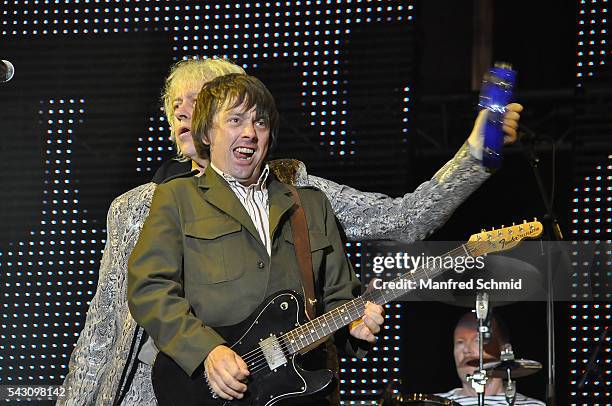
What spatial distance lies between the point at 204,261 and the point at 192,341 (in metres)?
0.26

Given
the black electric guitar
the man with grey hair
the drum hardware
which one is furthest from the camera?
the drum hardware

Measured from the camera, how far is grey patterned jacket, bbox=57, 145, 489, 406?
2.93 meters

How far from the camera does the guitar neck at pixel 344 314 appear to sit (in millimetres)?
2623

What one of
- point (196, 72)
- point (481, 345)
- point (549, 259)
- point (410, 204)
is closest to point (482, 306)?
point (481, 345)

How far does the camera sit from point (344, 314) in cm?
267

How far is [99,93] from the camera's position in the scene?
5637mm

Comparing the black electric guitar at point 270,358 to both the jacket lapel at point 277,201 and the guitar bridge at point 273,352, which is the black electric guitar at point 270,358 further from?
the jacket lapel at point 277,201

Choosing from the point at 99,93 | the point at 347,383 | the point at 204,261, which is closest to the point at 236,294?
the point at 204,261

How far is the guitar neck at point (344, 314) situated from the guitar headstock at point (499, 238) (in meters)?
0.02

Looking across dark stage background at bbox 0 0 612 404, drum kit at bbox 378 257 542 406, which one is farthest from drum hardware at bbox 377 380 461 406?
dark stage background at bbox 0 0 612 404

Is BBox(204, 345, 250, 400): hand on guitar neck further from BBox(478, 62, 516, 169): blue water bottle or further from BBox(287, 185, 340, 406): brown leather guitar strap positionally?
BBox(478, 62, 516, 169): blue water bottle

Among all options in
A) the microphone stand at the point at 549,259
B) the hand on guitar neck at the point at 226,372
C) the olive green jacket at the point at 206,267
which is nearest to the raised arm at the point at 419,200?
the olive green jacket at the point at 206,267

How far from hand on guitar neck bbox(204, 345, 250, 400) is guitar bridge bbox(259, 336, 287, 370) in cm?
11

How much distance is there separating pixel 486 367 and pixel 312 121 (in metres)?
1.68
